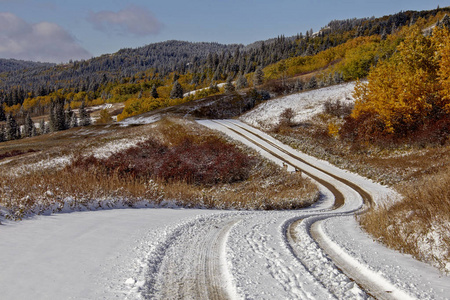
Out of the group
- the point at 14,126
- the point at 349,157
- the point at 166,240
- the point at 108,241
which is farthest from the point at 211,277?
the point at 14,126

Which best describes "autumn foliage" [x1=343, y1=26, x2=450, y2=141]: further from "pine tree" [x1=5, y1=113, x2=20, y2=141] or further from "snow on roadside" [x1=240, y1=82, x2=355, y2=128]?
"pine tree" [x1=5, y1=113, x2=20, y2=141]

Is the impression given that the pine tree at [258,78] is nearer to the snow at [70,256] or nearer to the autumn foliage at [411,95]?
the autumn foliage at [411,95]

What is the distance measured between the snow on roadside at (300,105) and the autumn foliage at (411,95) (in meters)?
13.0

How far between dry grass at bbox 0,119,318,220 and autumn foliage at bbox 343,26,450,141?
14968mm

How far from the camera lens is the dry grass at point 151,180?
7262 mm

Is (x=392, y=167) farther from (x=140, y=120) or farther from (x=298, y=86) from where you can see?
(x=298, y=86)

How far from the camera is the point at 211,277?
3.78m

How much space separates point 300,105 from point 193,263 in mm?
48535

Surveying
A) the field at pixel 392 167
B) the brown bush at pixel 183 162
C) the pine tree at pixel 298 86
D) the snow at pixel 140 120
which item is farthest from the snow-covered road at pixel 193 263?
the pine tree at pixel 298 86

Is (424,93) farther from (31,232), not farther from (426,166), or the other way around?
(31,232)

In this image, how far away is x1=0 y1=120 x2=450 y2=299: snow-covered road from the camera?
3.23 meters

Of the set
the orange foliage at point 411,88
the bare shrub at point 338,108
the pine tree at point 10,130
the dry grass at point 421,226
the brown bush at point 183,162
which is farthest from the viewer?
the pine tree at point 10,130

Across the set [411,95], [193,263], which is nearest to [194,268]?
[193,263]

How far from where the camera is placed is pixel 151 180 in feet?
33.7
